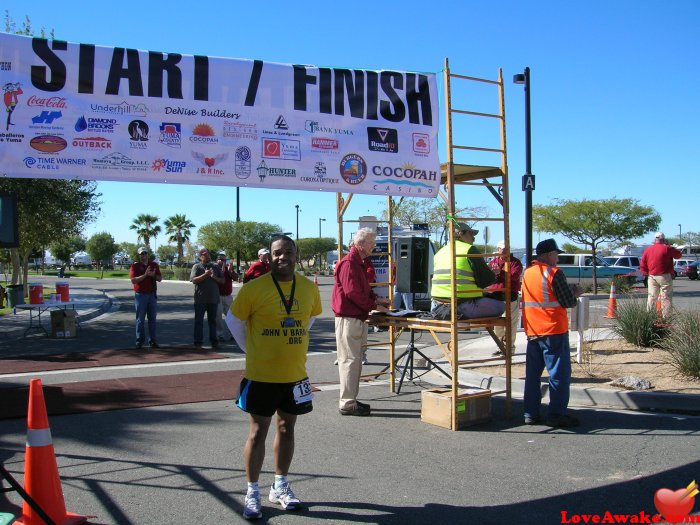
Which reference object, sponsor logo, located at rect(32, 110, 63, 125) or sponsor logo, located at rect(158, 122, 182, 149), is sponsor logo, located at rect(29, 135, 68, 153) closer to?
sponsor logo, located at rect(32, 110, 63, 125)

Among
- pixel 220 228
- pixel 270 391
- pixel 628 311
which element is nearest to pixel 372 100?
pixel 270 391

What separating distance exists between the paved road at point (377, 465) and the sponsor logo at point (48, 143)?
2.76m

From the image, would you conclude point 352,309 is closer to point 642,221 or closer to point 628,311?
point 628,311

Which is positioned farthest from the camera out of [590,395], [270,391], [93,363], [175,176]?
[93,363]

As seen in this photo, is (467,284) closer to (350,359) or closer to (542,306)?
(542,306)

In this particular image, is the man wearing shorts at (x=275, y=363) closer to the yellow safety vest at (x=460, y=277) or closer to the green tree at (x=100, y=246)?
the yellow safety vest at (x=460, y=277)

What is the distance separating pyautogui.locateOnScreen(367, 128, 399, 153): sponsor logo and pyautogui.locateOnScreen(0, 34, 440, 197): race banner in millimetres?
12

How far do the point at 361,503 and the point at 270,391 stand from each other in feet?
3.50

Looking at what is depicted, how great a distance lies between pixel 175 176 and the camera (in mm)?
6121

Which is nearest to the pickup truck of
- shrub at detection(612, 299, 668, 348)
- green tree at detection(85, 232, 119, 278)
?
shrub at detection(612, 299, 668, 348)

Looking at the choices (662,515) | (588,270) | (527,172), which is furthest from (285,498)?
(588,270)

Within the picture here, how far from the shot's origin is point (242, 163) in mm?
6297

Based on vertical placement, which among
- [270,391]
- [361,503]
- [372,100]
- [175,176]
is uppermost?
[372,100]

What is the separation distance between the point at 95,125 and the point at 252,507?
3.85m
